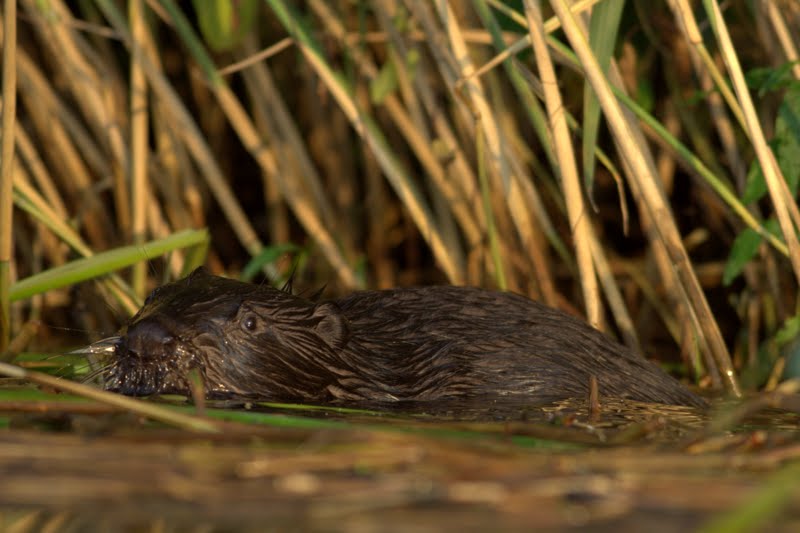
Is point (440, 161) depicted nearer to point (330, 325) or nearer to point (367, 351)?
point (367, 351)

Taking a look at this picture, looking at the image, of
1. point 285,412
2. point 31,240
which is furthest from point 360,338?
point 31,240

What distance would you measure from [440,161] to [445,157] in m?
0.22

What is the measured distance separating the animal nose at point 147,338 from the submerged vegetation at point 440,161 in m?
0.36

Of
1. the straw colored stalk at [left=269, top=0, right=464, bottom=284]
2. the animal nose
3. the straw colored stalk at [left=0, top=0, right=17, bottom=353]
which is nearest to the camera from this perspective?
the animal nose

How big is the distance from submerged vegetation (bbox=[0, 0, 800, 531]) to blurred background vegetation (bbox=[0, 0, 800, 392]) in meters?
0.02

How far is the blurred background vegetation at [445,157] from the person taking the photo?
425 cm

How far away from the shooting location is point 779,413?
4055 millimetres

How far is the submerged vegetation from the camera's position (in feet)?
13.8

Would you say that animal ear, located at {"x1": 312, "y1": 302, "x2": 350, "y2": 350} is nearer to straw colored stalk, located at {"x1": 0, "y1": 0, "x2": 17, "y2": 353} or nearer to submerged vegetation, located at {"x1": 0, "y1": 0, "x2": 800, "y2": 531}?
submerged vegetation, located at {"x1": 0, "y1": 0, "x2": 800, "y2": 531}

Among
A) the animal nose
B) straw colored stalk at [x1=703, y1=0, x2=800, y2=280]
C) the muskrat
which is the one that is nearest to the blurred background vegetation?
straw colored stalk at [x1=703, y1=0, x2=800, y2=280]

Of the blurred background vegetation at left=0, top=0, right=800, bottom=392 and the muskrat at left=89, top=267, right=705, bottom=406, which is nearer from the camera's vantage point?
the muskrat at left=89, top=267, right=705, bottom=406

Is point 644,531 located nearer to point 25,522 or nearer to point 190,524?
point 190,524

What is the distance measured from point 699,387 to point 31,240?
4.01m

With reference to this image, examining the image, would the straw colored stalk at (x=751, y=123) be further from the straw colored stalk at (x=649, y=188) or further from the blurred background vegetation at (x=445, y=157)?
the straw colored stalk at (x=649, y=188)
